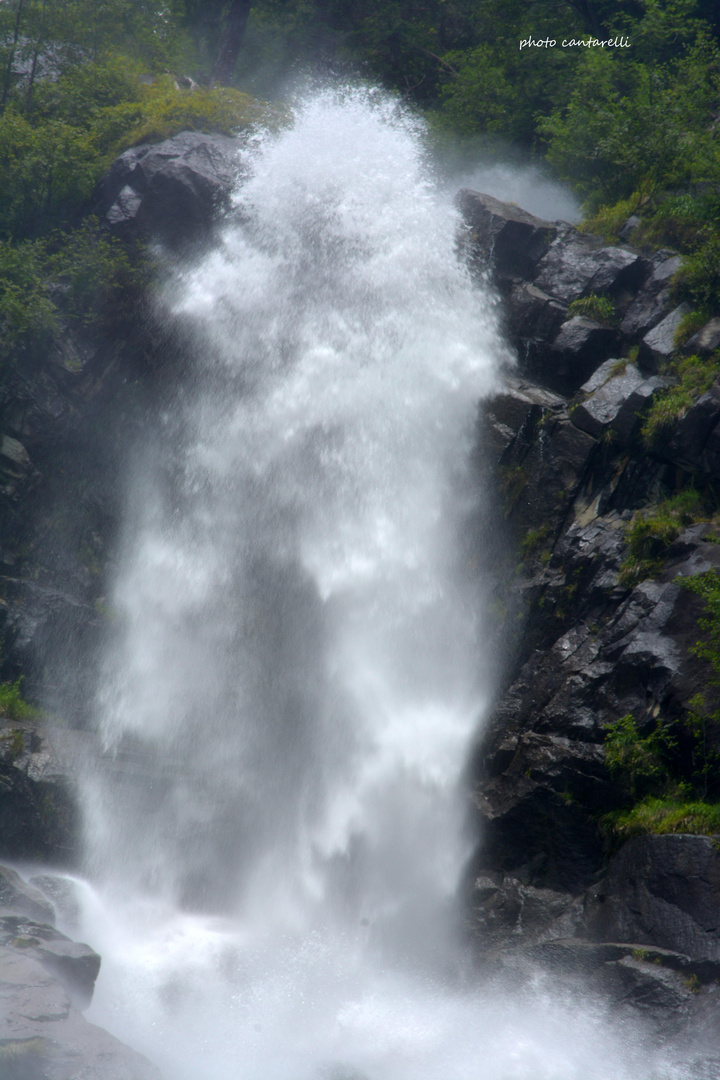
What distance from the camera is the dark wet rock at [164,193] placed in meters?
17.6

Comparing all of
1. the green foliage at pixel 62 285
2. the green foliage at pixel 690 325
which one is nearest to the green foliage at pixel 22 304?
the green foliage at pixel 62 285

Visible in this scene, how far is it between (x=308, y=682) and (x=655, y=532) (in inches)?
254

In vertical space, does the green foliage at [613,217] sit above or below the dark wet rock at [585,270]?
above

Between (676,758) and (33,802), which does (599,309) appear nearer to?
(676,758)

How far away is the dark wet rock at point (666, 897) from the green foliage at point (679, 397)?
256 inches

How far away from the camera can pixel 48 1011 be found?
26.0ft

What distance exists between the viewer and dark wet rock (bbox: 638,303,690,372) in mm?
13289

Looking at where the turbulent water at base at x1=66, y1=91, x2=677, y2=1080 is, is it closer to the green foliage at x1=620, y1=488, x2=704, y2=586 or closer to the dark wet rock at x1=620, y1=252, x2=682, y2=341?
the dark wet rock at x1=620, y1=252, x2=682, y2=341

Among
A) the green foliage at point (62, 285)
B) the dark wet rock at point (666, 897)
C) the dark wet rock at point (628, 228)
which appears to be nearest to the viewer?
the dark wet rock at point (666, 897)

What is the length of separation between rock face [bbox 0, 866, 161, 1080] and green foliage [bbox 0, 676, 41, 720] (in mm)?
3386

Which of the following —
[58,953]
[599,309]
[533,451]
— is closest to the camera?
[58,953]

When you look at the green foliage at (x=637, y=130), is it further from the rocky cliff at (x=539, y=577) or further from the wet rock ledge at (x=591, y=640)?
the wet rock ledge at (x=591, y=640)

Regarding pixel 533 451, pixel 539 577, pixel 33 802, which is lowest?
pixel 33 802

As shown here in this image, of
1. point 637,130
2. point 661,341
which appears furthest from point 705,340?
point 637,130
